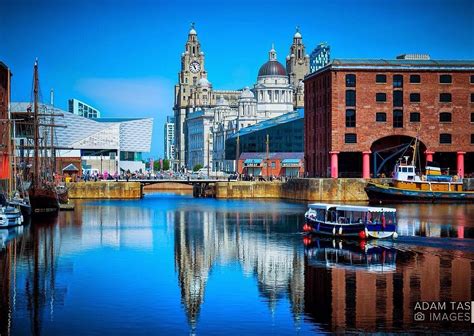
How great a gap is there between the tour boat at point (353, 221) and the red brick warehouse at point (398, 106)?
1893 inches

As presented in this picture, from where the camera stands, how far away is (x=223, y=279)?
164ft

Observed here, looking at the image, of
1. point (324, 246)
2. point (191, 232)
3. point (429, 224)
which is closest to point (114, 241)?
point (191, 232)

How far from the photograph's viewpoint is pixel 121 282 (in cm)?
4925

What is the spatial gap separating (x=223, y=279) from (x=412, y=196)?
7316 cm

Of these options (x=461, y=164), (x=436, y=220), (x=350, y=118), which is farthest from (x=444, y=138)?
(x=436, y=220)

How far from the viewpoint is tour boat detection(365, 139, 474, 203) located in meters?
119

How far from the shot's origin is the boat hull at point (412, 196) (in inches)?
4646

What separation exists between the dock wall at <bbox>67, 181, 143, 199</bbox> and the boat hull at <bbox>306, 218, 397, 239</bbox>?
79.1 meters

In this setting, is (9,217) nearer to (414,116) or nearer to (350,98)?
(350,98)

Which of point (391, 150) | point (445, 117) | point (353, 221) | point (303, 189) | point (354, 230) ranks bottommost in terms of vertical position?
point (354, 230)

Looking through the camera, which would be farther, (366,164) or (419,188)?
(366,164)

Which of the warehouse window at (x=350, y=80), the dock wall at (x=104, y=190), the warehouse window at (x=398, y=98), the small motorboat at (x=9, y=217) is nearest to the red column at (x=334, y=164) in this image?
the warehouse window at (x=350, y=80)

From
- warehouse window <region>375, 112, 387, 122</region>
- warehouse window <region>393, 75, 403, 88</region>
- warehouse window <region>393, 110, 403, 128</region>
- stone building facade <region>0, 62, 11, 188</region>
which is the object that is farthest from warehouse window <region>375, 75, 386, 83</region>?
stone building facade <region>0, 62, 11, 188</region>

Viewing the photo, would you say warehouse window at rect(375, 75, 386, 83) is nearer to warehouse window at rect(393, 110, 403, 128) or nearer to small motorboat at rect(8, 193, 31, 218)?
warehouse window at rect(393, 110, 403, 128)
